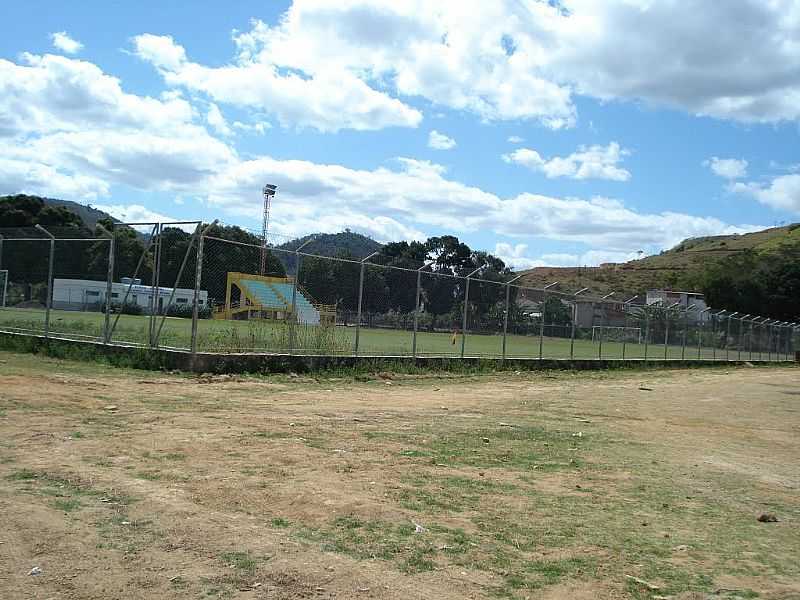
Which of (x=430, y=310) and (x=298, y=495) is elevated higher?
(x=430, y=310)

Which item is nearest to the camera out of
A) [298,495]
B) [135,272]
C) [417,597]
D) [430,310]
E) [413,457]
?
[417,597]

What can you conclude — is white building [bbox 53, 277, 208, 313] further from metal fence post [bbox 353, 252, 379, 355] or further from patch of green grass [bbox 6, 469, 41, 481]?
patch of green grass [bbox 6, 469, 41, 481]

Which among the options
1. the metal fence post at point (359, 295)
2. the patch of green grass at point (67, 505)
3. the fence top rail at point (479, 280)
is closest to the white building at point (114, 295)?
the fence top rail at point (479, 280)

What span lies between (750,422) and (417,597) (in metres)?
11.1

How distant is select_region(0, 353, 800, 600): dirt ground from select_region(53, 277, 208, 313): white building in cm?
339

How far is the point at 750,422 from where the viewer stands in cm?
1341

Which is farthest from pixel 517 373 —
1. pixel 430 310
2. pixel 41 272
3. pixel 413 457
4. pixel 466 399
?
pixel 413 457

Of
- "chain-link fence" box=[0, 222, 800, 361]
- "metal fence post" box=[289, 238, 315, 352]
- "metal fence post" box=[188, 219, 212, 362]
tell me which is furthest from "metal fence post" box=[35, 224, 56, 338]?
"metal fence post" box=[289, 238, 315, 352]

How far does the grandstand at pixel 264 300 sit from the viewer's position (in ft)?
48.7

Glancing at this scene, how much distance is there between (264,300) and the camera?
1531 centimetres

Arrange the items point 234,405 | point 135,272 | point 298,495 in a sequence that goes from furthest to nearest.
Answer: point 135,272, point 234,405, point 298,495

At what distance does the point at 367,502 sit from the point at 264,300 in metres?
9.97

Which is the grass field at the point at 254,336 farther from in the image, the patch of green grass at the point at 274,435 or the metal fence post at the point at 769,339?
the metal fence post at the point at 769,339

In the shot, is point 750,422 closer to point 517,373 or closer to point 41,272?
point 517,373
